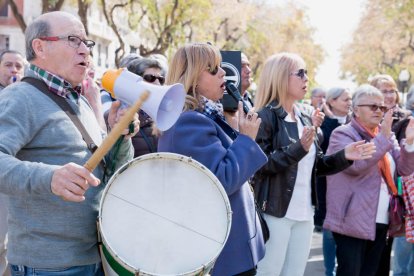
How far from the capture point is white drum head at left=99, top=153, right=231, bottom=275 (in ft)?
7.65

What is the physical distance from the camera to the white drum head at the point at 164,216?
233 centimetres

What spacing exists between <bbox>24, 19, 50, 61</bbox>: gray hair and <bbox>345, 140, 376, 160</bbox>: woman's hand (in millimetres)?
2490

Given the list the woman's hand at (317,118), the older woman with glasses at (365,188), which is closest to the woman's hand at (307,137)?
the woman's hand at (317,118)

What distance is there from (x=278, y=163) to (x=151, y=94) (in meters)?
1.94

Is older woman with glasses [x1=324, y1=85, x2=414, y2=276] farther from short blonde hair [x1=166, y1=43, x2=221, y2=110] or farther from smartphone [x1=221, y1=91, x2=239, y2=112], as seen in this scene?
short blonde hair [x1=166, y1=43, x2=221, y2=110]

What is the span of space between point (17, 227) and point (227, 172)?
38.5 inches

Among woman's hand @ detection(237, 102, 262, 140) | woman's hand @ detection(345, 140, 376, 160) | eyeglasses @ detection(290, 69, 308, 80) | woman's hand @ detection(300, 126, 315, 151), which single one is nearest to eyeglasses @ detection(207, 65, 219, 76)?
woman's hand @ detection(237, 102, 262, 140)

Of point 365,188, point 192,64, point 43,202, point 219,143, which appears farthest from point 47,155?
point 365,188

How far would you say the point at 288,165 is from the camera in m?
4.07

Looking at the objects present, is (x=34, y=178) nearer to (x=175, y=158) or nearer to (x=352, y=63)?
(x=175, y=158)

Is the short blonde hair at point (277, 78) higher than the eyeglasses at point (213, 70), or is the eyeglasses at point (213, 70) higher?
the eyeglasses at point (213, 70)

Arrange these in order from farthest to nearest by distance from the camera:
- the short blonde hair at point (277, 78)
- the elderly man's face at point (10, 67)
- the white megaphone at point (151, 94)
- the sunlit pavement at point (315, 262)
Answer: the sunlit pavement at point (315, 262) → the elderly man's face at point (10, 67) → the short blonde hair at point (277, 78) → the white megaphone at point (151, 94)

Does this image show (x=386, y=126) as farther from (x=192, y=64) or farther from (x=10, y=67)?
(x=10, y=67)

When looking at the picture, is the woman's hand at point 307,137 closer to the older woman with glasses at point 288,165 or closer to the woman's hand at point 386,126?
the older woman with glasses at point 288,165
